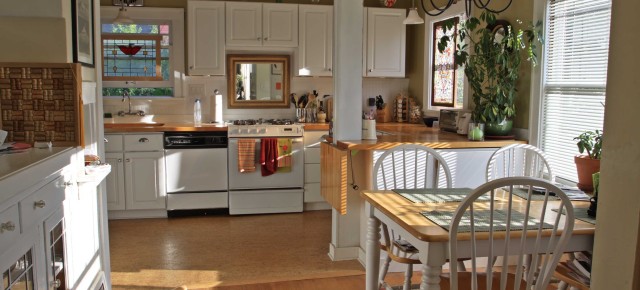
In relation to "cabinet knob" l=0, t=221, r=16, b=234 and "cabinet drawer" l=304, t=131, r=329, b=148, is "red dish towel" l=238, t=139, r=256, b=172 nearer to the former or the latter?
"cabinet drawer" l=304, t=131, r=329, b=148

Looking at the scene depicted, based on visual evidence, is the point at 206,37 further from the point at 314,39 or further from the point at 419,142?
the point at 419,142

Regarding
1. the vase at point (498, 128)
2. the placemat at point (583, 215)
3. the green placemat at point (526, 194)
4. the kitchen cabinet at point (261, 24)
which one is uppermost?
the kitchen cabinet at point (261, 24)

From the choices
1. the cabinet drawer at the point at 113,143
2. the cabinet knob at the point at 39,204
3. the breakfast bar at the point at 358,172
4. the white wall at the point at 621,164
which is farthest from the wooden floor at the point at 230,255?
the white wall at the point at 621,164

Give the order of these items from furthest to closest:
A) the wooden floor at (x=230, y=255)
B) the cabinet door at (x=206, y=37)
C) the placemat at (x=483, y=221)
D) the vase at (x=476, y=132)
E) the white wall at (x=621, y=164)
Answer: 1. the cabinet door at (x=206, y=37)
2. the vase at (x=476, y=132)
3. the wooden floor at (x=230, y=255)
4. the placemat at (x=483, y=221)
5. the white wall at (x=621, y=164)

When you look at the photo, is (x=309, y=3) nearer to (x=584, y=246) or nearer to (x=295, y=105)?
(x=295, y=105)

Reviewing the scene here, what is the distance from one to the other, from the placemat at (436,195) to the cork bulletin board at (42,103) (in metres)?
1.59

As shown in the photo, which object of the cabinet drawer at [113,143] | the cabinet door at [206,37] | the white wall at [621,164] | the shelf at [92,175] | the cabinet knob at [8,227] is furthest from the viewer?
the cabinet door at [206,37]

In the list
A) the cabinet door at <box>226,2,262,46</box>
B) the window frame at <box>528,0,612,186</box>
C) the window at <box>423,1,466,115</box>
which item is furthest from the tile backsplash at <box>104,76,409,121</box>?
the window frame at <box>528,0,612,186</box>

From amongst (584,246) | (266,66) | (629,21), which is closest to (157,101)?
(266,66)

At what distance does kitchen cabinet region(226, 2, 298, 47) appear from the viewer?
5.28 meters

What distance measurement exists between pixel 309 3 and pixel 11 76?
11.9 ft

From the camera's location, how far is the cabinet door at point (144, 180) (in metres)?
4.90

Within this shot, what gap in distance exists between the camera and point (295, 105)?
226 inches

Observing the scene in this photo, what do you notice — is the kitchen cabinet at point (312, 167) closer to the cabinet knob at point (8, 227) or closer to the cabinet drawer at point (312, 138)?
the cabinet drawer at point (312, 138)
